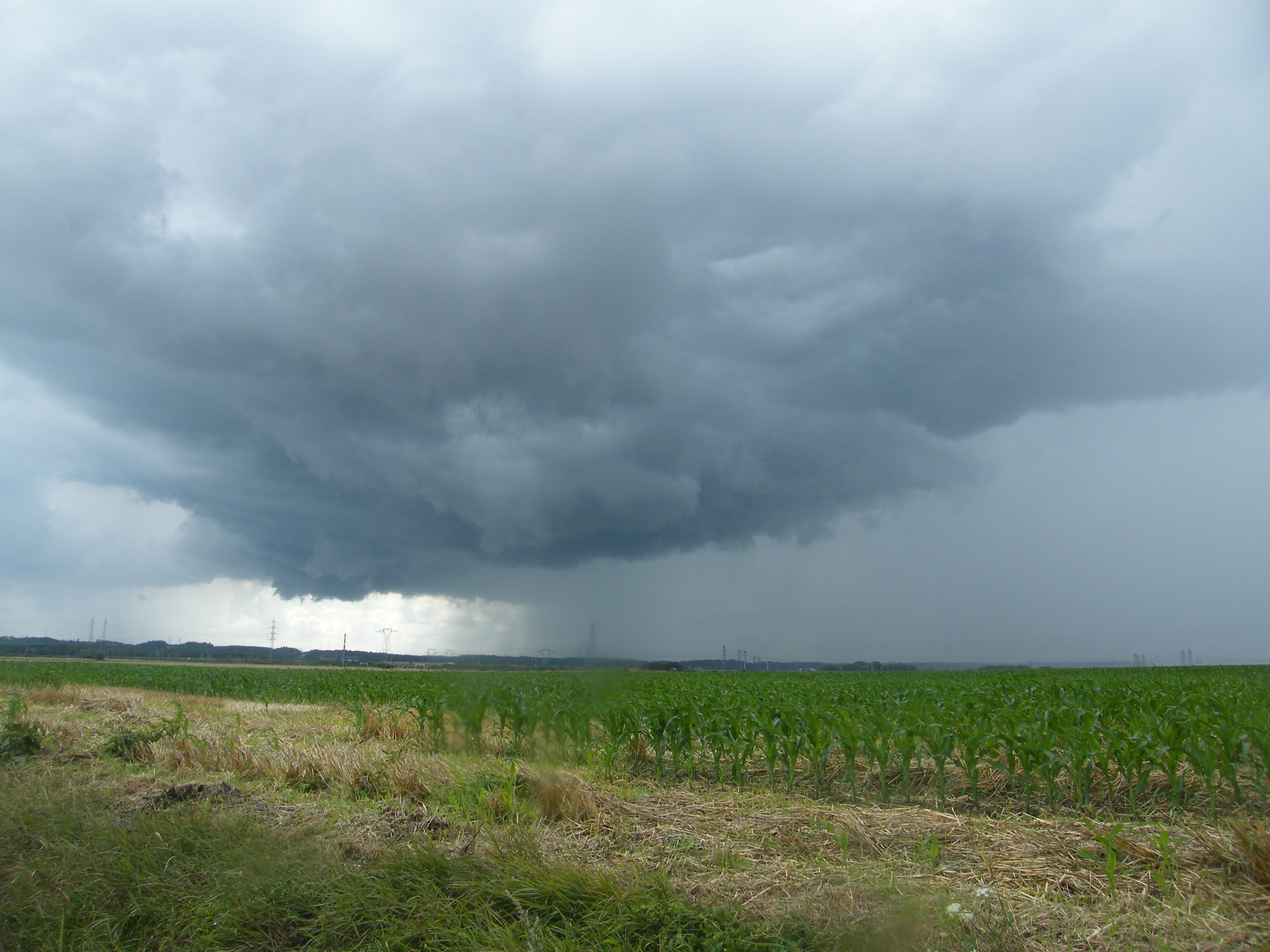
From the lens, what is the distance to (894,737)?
8781 millimetres

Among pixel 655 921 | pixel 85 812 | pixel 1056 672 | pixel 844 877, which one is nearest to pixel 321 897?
pixel 655 921

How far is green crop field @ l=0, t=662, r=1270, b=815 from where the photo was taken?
26.3 feet

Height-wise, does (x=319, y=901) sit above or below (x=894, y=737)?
below

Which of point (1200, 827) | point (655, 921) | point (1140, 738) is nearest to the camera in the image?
point (655, 921)

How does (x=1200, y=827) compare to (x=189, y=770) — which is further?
(x=189, y=770)

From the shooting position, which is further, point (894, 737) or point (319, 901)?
point (894, 737)

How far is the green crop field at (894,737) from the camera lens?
8.02 metres

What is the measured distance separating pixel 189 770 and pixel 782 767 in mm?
8544

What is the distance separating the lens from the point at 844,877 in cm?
546

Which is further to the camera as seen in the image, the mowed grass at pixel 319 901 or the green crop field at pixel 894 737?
the green crop field at pixel 894 737

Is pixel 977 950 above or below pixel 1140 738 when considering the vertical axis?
below

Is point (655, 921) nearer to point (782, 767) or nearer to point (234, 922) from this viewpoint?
point (234, 922)

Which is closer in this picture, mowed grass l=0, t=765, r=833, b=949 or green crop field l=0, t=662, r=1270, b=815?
mowed grass l=0, t=765, r=833, b=949

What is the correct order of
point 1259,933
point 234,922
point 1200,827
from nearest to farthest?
point 1259,933 < point 234,922 < point 1200,827
